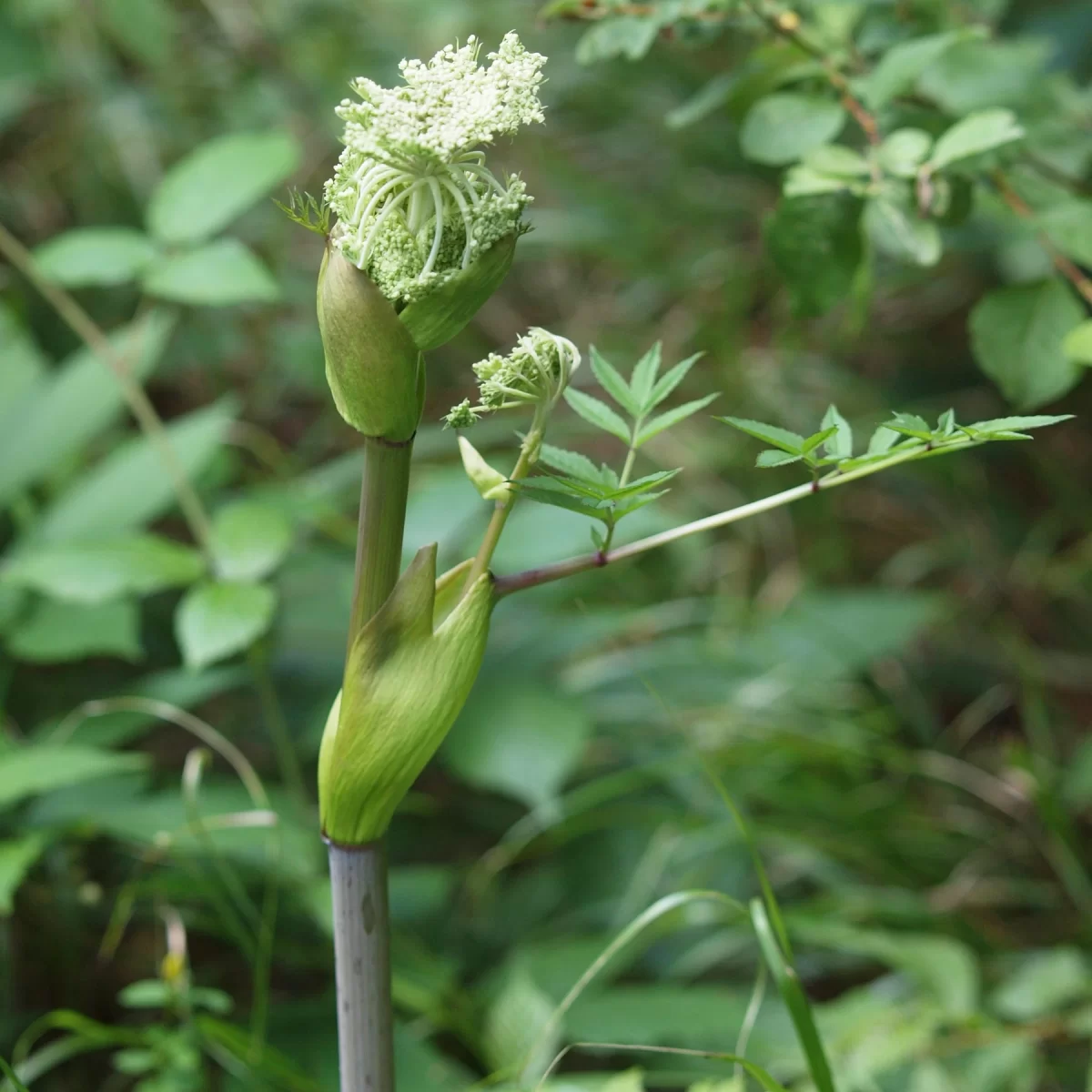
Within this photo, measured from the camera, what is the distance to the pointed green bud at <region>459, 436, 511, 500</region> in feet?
1.38

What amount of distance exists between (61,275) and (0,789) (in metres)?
0.51

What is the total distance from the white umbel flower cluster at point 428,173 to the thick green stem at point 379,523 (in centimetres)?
6

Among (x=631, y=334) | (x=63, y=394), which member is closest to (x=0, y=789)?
(x=63, y=394)

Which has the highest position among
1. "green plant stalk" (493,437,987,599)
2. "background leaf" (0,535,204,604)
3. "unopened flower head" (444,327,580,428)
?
"unopened flower head" (444,327,580,428)

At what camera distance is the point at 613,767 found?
1.32m

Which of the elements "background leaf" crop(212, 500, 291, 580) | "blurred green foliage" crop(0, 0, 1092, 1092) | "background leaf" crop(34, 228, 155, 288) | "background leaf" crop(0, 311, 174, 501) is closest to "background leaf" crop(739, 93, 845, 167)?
"blurred green foliage" crop(0, 0, 1092, 1092)

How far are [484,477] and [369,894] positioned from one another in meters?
0.17

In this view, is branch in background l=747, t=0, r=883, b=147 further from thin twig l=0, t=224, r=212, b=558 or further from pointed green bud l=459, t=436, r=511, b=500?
thin twig l=0, t=224, r=212, b=558

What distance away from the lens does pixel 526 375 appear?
412 mm

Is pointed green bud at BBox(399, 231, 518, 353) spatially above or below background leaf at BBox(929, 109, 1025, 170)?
above

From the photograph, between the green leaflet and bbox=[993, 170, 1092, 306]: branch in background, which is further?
bbox=[993, 170, 1092, 306]: branch in background

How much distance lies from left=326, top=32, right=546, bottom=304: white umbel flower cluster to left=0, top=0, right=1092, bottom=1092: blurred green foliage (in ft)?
1.29

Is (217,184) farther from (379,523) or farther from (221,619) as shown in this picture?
(379,523)

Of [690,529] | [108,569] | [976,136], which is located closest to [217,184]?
[108,569]
